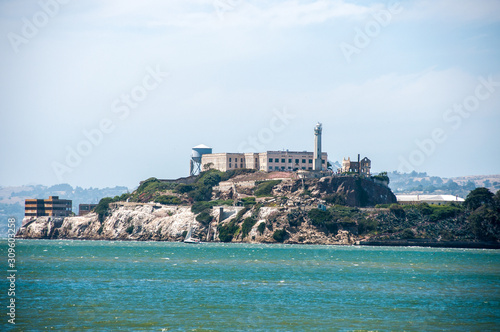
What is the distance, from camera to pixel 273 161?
173 metres

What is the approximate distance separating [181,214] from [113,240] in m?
18.6

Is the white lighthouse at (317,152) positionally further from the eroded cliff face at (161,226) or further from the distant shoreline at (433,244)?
the distant shoreline at (433,244)

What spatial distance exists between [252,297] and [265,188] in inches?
4248

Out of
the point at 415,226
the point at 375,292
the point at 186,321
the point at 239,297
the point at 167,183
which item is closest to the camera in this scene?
the point at 186,321

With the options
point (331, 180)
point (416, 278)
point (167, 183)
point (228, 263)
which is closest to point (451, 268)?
point (416, 278)

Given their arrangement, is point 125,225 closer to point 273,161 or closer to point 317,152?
point 273,161

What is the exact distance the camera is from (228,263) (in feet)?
263

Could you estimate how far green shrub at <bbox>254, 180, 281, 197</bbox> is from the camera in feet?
511

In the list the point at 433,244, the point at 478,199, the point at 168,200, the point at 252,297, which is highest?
the point at 478,199

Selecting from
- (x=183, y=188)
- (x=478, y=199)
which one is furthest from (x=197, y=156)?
(x=478, y=199)

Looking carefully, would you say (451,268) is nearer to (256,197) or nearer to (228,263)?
(228,263)

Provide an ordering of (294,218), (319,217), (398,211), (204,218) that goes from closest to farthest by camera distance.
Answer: (319,217)
(294,218)
(398,211)
(204,218)

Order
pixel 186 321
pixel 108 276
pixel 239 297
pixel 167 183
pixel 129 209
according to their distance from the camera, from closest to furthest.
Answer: pixel 186 321 < pixel 239 297 < pixel 108 276 < pixel 129 209 < pixel 167 183

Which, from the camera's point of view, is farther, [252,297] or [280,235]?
[280,235]
